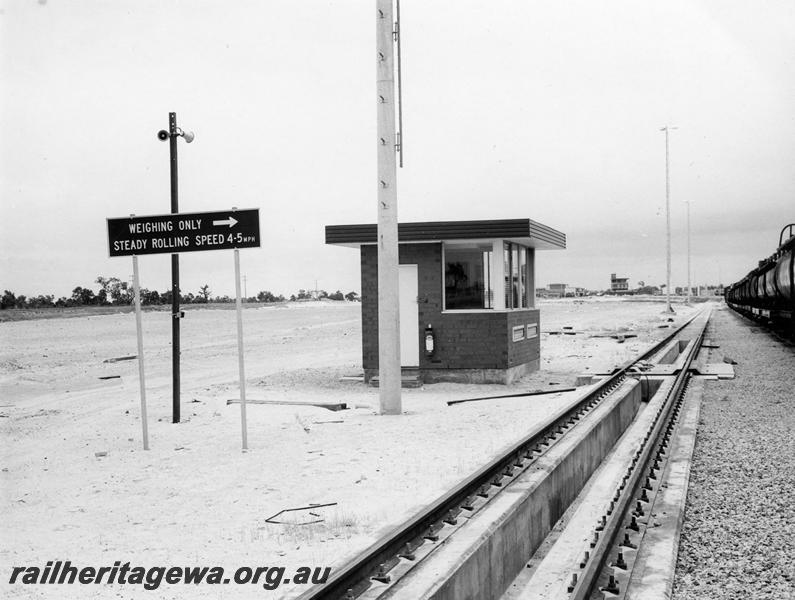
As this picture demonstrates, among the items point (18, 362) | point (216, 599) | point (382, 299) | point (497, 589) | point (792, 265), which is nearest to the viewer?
point (216, 599)

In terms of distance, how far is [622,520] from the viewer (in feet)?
19.7

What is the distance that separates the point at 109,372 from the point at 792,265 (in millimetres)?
19407

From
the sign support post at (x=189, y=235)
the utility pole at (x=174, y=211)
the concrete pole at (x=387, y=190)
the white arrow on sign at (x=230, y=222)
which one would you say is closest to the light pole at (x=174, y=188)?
the utility pole at (x=174, y=211)

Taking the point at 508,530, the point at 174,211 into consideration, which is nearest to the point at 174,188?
the point at 174,211

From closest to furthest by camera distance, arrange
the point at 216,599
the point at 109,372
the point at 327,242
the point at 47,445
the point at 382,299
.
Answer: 1. the point at 216,599
2. the point at 47,445
3. the point at 382,299
4. the point at 327,242
5. the point at 109,372

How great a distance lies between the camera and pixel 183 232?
9.98 m

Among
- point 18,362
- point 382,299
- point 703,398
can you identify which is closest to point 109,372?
point 18,362

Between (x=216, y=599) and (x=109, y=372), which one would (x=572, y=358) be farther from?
(x=216, y=599)

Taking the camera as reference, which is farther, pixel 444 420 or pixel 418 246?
pixel 418 246

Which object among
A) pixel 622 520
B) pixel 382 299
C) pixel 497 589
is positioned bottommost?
pixel 497 589

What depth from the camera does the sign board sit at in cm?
967

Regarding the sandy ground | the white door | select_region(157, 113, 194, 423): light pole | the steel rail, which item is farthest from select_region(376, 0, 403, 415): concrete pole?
the steel rail

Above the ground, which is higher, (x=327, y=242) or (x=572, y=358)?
(x=327, y=242)

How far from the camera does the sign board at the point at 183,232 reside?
9.67m
